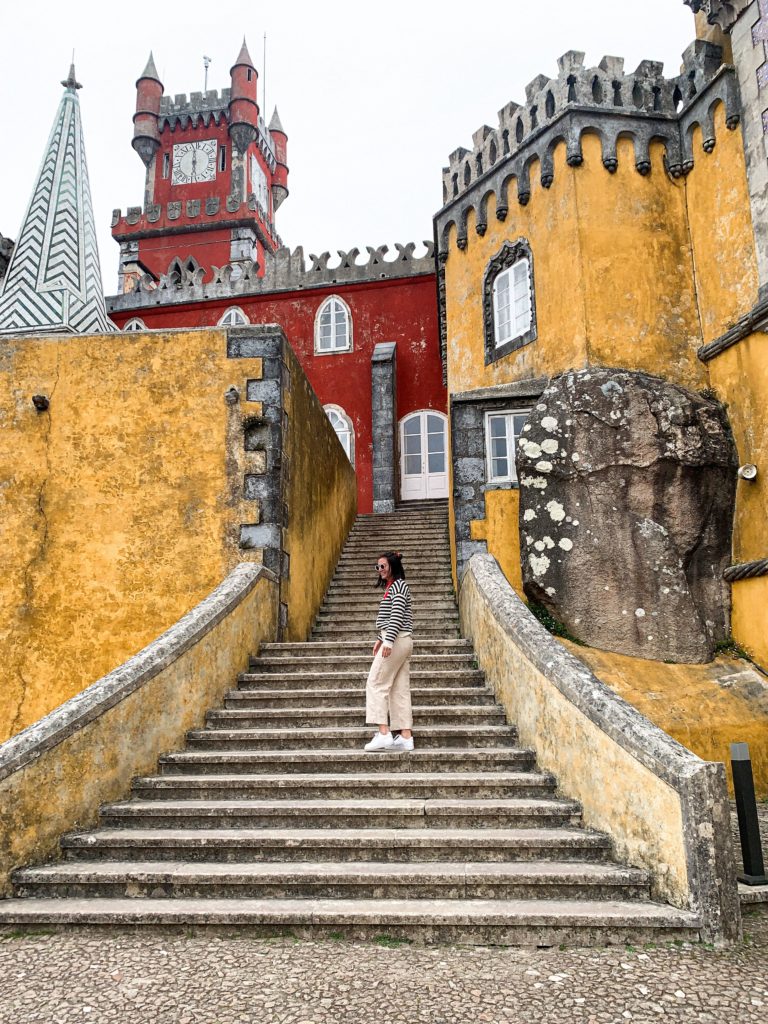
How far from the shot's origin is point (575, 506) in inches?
334

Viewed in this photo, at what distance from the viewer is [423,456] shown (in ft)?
57.6

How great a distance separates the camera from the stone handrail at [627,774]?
3.59 metres

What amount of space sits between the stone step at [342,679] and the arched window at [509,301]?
5783mm

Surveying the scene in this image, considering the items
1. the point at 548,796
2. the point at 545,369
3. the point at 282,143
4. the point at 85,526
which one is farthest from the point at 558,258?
the point at 282,143

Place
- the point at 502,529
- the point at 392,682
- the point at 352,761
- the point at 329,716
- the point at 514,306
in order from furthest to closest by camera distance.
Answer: the point at 514,306, the point at 502,529, the point at 329,716, the point at 392,682, the point at 352,761

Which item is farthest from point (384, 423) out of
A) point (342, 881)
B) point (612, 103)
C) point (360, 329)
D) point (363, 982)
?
point (363, 982)

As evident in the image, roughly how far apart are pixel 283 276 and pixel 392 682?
52.1ft

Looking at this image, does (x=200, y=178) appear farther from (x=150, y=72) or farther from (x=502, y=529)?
(x=502, y=529)

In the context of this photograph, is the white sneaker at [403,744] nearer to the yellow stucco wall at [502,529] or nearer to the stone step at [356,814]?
the stone step at [356,814]

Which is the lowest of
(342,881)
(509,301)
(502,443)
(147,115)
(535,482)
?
(342,881)

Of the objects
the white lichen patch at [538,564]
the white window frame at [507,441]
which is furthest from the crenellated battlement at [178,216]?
the white lichen patch at [538,564]

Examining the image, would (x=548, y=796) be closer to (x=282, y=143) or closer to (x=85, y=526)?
(x=85, y=526)

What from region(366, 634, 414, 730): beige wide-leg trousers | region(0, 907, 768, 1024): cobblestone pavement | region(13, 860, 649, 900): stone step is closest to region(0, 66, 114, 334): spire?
region(366, 634, 414, 730): beige wide-leg trousers

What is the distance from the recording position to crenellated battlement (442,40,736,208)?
10258 mm
